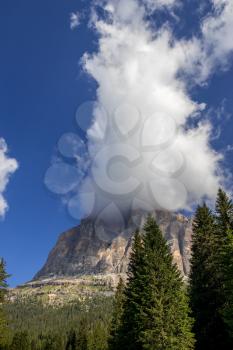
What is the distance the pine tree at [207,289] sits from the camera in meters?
38.7

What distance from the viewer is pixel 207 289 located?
40094 mm

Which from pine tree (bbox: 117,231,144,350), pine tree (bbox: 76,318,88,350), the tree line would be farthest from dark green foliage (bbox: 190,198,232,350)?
pine tree (bbox: 76,318,88,350)

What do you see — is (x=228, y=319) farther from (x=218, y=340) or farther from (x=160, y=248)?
→ (x=160, y=248)

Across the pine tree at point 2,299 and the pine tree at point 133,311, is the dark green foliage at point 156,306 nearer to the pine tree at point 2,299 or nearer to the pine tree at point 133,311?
the pine tree at point 133,311

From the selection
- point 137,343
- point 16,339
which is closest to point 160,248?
point 137,343

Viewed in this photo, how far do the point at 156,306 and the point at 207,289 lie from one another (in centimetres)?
638

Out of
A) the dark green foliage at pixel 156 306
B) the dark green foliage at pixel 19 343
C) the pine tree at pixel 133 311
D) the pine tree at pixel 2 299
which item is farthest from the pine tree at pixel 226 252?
the dark green foliage at pixel 19 343

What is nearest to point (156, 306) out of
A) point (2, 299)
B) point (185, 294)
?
point (185, 294)

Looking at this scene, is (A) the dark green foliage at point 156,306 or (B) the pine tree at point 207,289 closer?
(A) the dark green foliage at point 156,306

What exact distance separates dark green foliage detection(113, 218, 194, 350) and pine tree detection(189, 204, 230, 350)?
2265 millimetres

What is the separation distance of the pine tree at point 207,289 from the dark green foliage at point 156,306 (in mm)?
2265

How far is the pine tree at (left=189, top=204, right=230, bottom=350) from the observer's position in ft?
127

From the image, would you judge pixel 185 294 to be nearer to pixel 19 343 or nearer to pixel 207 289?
pixel 207 289

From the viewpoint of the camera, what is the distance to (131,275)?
158 feet
